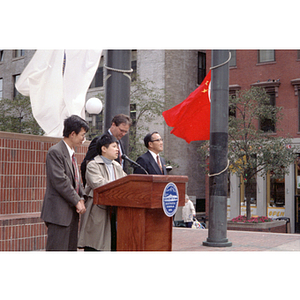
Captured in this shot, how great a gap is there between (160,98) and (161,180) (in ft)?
74.3

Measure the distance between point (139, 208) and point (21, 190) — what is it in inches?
120

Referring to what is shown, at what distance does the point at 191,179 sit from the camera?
2895 cm

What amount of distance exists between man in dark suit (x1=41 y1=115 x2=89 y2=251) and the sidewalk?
443cm

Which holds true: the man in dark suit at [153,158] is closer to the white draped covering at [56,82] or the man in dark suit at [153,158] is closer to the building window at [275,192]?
the white draped covering at [56,82]

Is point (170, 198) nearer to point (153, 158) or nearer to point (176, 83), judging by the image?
point (153, 158)

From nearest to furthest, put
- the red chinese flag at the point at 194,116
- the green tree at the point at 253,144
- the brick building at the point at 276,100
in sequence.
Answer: the red chinese flag at the point at 194,116, the green tree at the point at 253,144, the brick building at the point at 276,100

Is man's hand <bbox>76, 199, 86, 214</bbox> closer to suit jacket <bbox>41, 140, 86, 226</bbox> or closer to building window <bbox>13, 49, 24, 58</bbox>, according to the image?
suit jacket <bbox>41, 140, 86, 226</bbox>

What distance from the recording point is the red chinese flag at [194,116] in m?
10.4

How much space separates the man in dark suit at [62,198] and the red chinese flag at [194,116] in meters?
6.25

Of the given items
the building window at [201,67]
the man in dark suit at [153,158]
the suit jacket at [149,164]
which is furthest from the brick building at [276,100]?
the suit jacket at [149,164]

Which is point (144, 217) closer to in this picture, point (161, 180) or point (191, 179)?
point (161, 180)

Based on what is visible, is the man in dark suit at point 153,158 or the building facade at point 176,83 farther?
the building facade at point 176,83

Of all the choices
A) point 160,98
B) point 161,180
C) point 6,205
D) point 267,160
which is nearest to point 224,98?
point 6,205

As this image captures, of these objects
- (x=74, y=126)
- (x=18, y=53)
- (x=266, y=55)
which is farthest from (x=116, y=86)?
(x=18, y=53)
